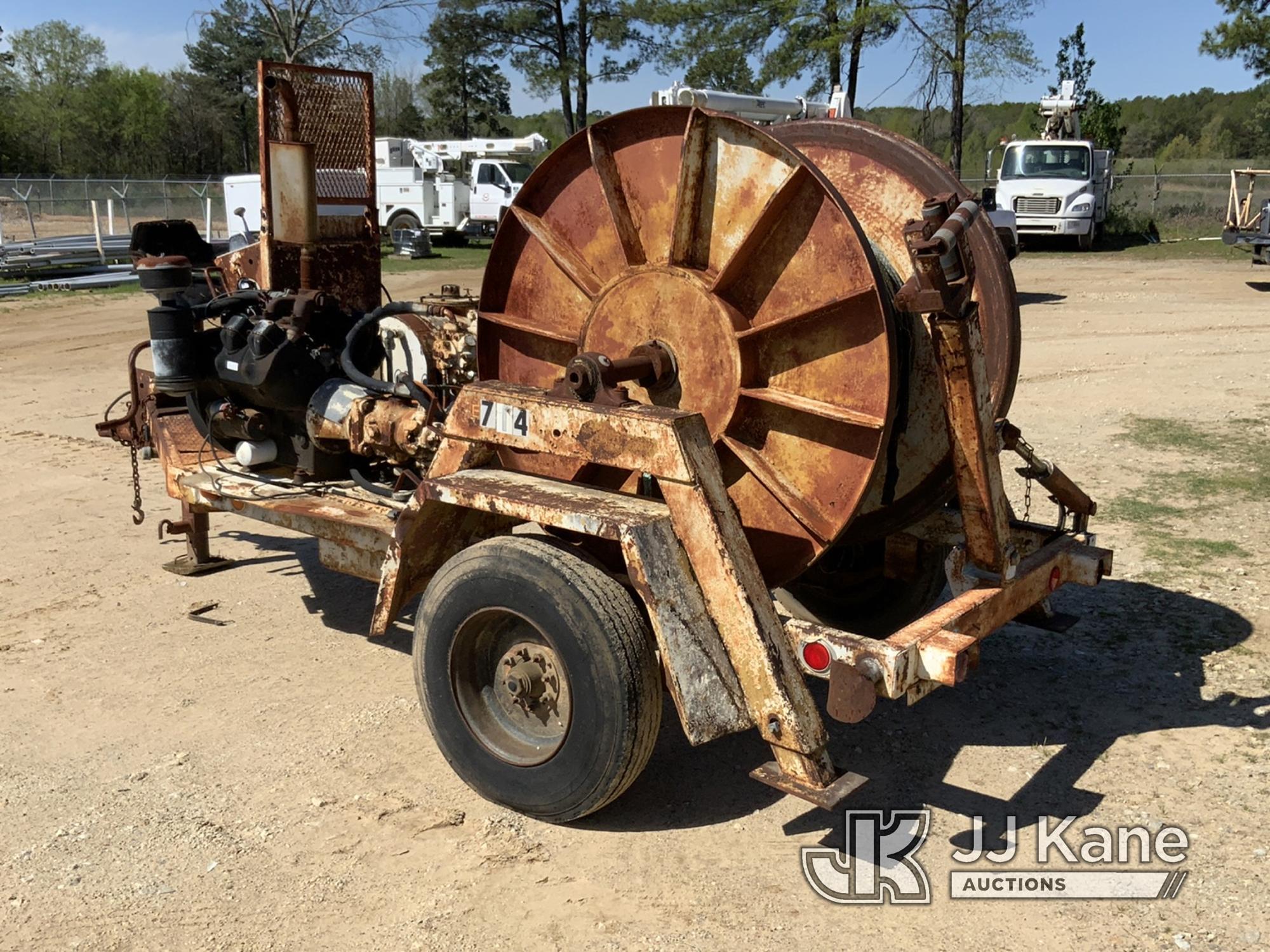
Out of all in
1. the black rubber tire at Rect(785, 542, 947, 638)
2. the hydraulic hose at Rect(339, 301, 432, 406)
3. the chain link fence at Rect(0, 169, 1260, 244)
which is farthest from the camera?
the chain link fence at Rect(0, 169, 1260, 244)

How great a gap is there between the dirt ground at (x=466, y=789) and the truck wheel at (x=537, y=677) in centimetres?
21

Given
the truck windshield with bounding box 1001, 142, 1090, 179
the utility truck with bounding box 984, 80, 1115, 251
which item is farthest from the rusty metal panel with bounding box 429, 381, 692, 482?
the truck windshield with bounding box 1001, 142, 1090, 179

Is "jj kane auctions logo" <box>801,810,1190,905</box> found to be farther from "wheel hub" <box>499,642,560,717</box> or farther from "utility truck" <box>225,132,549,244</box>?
"utility truck" <box>225,132,549,244</box>

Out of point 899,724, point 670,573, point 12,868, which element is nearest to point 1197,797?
point 899,724

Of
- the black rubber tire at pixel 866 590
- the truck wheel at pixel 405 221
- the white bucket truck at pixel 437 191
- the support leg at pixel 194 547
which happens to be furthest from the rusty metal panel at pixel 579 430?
the truck wheel at pixel 405 221

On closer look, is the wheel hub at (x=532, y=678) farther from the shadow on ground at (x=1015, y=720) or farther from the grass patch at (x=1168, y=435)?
the grass patch at (x=1168, y=435)

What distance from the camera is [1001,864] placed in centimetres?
357

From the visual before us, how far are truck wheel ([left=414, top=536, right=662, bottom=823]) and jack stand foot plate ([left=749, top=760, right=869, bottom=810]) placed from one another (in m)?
0.39

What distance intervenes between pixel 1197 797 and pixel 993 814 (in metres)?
0.73

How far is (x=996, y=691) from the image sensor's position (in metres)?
4.80

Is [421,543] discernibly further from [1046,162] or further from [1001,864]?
[1046,162]

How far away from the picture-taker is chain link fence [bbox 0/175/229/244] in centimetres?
2731

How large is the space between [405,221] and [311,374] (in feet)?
86.8

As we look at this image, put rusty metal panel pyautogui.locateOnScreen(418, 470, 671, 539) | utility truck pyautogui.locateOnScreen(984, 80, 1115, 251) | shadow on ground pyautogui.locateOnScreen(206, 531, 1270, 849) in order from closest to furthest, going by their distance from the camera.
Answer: rusty metal panel pyautogui.locateOnScreen(418, 470, 671, 539)
shadow on ground pyautogui.locateOnScreen(206, 531, 1270, 849)
utility truck pyautogui.locateOnScreen(984, 80, 1115, 251)
